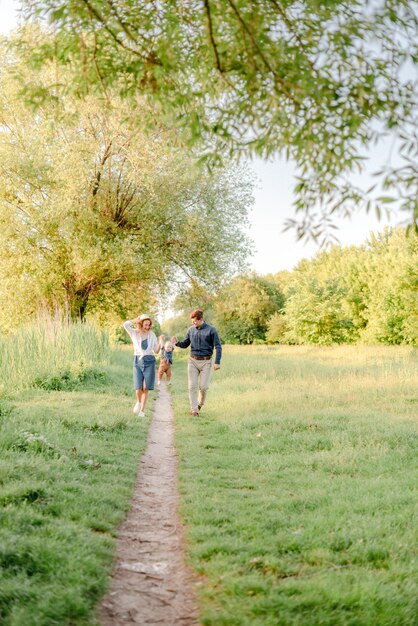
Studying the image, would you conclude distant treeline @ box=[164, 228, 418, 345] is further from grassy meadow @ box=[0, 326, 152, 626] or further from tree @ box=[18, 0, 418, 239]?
tree @ box=[18, 0, 418, 239]

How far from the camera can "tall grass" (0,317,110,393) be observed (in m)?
16.7

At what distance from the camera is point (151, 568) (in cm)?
538

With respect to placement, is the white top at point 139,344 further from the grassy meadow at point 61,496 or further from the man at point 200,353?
the grassy meadow at point 61,496

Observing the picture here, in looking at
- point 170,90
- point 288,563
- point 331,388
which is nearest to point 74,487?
point 288,563

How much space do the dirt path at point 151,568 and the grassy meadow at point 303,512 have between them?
0.59 feet

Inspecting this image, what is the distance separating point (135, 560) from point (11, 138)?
22.0 metres

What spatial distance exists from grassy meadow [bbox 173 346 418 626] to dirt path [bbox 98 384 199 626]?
0.18 m

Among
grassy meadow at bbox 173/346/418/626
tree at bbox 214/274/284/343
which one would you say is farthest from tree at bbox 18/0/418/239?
tree at bbox 214/274/284/343

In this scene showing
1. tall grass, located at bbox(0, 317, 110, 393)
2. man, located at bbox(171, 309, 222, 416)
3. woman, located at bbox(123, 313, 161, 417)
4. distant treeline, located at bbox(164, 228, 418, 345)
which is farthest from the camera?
distant treeline, located at bbox(164, 228, 418, 345)

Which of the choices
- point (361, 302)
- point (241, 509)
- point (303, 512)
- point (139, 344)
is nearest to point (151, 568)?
point (241, 509)

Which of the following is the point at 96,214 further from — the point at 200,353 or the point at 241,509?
the point at 241,509

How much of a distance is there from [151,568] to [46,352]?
47.3 ft

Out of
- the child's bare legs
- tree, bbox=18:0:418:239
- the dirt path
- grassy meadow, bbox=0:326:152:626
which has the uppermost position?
tree, bbox=18:0:418:239

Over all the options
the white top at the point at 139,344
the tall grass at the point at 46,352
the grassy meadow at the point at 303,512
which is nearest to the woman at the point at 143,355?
the white top at the point at 139,344
